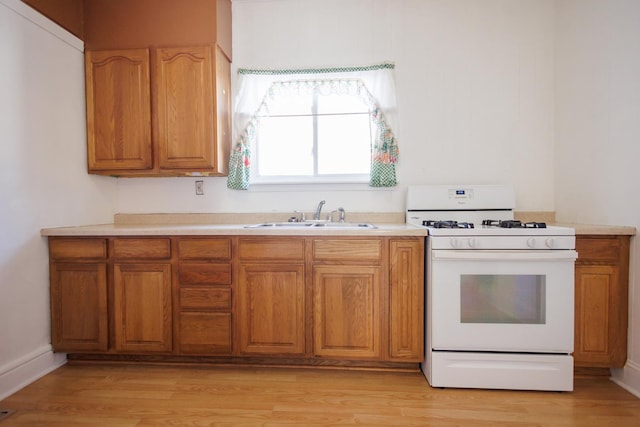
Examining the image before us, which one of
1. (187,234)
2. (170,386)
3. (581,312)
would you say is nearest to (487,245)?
(581,312)

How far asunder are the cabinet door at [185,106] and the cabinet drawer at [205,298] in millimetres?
877

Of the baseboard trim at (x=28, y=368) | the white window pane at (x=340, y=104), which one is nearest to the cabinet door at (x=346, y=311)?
the white window pane at (x=340, y=104)

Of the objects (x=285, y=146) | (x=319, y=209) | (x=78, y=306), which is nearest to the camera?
(x=78, y=306)

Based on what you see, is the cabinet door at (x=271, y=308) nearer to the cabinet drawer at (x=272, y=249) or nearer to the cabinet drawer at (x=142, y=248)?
the cabinet drawer at (x=272, y=249)

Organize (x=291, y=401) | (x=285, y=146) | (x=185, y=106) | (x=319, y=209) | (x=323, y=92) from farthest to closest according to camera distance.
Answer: (x=285, y=146) < (x=323, y=92) < (x=319, y=209) < (x=185, y=106) < (x=291, y=401)

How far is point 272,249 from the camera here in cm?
197

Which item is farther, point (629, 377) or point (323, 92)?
point (323, 92)

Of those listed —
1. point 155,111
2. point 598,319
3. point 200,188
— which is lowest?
point 598,319

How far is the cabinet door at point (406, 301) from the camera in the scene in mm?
1893

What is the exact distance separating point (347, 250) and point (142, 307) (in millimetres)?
1361

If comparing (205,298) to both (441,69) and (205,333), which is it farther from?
(441,69)

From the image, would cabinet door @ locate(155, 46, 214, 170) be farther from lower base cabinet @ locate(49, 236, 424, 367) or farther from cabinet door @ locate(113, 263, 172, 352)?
cabinet door @ locate(113, 263, 172, 352)

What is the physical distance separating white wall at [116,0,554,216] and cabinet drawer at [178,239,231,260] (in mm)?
634

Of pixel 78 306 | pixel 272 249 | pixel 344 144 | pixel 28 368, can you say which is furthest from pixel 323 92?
pixel 28 368
